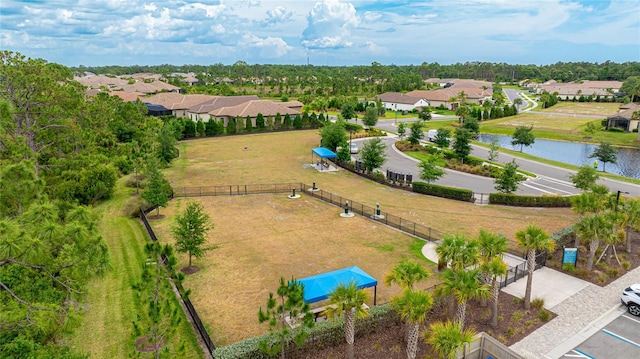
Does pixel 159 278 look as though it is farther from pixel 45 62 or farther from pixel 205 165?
pixel 205 165

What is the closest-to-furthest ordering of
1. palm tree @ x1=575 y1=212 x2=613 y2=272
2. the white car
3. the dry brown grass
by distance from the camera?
the white car
the dry brown grass
palm tree @ x1=575 y1=212 x2=613 y2=272

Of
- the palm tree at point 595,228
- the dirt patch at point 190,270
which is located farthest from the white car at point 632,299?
the dirt patch at point 190,270

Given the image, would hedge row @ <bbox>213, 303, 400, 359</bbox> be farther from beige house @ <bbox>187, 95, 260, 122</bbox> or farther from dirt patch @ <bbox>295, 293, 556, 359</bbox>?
beige house @ <bbox>187, 95, 260, 122</bbox>

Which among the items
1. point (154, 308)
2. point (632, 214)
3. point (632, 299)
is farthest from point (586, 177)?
point (154, 308)

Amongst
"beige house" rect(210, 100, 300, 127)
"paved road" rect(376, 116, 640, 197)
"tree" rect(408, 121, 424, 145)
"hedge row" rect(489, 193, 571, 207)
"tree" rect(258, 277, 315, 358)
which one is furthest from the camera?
"beige house" rect(210, 100, 300, 127)

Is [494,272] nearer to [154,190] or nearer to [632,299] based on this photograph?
[632,299]

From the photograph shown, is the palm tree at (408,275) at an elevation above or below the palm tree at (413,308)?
above

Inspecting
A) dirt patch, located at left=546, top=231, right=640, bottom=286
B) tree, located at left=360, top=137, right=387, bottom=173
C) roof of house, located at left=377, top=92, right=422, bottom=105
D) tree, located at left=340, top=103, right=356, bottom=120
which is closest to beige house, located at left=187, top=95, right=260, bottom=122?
tree, located at left=340, top=103, right=356, bottom=120

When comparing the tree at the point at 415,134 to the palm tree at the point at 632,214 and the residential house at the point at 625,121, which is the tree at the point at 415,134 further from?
the residential house at the point at 625,121

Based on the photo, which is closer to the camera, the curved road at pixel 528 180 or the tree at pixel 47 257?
the tree at pixel 47 257
